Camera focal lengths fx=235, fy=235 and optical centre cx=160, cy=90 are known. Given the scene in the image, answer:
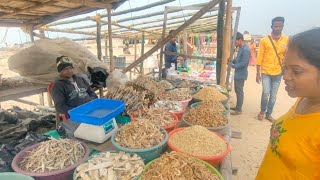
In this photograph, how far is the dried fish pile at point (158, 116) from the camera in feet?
7.63

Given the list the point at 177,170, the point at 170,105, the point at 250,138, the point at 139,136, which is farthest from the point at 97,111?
the point at 250,138

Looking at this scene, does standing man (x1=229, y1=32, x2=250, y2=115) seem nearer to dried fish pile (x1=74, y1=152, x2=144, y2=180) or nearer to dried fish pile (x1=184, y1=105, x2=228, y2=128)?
dried fish pile (x1=184, y1=105, x2=228, y2=128)

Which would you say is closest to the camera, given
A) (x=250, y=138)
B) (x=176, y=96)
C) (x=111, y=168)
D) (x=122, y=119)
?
(x=111, y=168)

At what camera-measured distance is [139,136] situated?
6.20 ft

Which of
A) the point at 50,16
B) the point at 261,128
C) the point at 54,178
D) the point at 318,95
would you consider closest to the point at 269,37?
the point at 261,128

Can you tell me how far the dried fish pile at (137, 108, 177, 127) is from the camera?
7.63ft

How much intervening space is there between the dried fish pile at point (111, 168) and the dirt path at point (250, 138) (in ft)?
9.11

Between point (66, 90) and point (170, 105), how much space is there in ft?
5.22

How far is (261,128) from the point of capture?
576 centimetres

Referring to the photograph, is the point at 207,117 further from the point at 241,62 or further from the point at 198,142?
the point at 241,62

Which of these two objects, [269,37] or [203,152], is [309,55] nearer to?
[203,152]

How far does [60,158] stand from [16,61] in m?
3.48

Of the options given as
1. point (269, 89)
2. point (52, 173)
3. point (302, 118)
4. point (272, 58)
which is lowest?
point (269, 89)

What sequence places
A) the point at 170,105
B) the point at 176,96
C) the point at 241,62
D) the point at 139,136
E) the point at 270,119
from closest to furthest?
1. the point at 139,136
2. the point at 170,105
3. the point at 176,96
4. the point at 270,119
5. the point at 241,62
